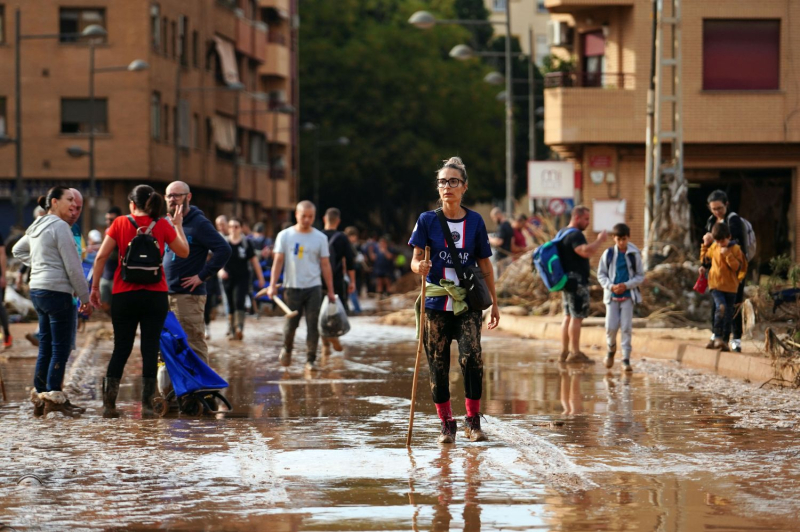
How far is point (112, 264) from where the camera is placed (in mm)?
19422

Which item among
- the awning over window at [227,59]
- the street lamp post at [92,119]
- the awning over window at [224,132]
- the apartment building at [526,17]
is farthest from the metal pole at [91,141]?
the apartment building at [526,17]

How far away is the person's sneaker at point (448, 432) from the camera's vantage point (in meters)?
10.0

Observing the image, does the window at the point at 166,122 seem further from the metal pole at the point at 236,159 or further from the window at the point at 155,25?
the metal pole at the point at 236,159

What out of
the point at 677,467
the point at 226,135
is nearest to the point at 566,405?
the point at 677,467

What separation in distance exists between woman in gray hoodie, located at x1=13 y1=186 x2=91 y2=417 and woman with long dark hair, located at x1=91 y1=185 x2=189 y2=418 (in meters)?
0.35

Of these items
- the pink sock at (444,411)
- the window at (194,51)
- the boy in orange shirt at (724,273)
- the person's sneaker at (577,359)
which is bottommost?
the person's sneaker at (577,359)

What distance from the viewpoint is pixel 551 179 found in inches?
1406

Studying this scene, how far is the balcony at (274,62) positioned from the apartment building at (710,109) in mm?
36857

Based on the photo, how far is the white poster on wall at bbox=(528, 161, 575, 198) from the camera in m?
35.6

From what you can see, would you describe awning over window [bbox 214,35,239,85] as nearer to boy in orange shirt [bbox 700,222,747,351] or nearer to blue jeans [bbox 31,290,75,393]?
boy in orange shirt [bbox 700,222,747,351]

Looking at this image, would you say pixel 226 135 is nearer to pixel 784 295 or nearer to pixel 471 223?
pixel 784 295

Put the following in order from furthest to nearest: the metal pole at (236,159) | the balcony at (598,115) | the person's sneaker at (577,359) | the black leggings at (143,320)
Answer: the metal pole at (236,159) < the balcony at (598,115) < the person's sneaker at (577,359) < the black leggings at (143,320)

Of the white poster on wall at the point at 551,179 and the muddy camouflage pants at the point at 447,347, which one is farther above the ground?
the white poster on wall at the point at 551,179

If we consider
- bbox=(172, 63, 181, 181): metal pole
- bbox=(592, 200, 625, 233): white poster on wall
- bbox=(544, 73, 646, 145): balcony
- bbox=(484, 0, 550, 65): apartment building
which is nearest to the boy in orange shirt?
bbox=(592, 200, 625, 233): white poster on wall
